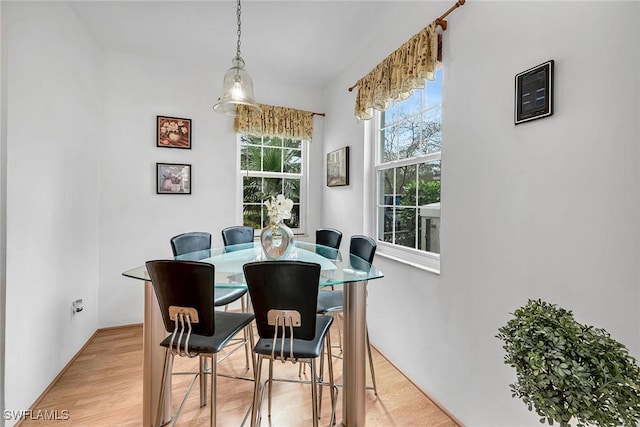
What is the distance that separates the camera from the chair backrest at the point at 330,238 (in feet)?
8.85

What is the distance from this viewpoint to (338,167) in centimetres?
342

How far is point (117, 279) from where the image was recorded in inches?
121

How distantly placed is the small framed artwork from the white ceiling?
1123 mm

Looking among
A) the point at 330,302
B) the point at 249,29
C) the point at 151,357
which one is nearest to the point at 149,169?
the point at 249,29

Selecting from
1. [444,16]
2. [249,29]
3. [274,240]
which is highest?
[249,29]

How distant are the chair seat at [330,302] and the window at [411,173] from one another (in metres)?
0.71

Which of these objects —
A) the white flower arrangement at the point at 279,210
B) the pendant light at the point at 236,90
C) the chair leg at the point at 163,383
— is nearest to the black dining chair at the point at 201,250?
the chair leg at the point at 163,383

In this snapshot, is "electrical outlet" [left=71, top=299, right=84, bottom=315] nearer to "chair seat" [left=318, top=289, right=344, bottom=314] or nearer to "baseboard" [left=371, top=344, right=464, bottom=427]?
"chair seat" [left=318, top=289, right=344, bottom=314]

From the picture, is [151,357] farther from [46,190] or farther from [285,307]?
[46,190]

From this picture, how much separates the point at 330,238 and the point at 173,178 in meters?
1.89

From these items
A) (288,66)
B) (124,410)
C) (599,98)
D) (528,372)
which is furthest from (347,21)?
(124,410)

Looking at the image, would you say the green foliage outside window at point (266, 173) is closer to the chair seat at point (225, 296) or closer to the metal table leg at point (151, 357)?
the chair seat at point (225, 296)

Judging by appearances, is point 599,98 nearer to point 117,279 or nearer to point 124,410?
point 124,410

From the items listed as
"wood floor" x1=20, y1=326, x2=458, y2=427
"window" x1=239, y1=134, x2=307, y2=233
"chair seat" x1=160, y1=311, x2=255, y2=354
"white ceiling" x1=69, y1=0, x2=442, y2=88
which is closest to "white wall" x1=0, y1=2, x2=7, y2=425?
"wood floor" x1=20, y1=326, x2=458, y2=427
